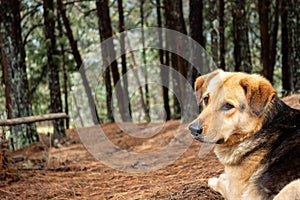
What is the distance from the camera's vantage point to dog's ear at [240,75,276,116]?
12.2ft

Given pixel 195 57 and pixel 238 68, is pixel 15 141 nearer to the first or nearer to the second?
pixel 195 57

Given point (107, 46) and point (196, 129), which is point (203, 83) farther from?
point (107, 46)

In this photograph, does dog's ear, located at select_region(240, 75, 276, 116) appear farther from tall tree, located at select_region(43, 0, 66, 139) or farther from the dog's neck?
tall tree, located at select_region(43, 0, 66, 139)

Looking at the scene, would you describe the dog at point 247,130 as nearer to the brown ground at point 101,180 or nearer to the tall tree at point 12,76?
the brown ground at point 101,180

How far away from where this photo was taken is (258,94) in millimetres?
3762

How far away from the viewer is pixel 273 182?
11.3 feet

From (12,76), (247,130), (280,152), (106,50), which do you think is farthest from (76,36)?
(280,152)

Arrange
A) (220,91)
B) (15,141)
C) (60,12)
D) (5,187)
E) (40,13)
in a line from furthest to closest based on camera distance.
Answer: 1. (40,13)
2. (60,12)
3. (15,141)
4. (5,187)
5. (220,91)

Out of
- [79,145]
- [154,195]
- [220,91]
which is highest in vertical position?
[220,91]

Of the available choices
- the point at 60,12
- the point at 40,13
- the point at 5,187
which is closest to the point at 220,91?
the point at 5,187

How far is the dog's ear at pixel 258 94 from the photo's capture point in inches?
147

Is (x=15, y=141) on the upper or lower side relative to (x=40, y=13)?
lower

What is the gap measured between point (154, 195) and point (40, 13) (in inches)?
694

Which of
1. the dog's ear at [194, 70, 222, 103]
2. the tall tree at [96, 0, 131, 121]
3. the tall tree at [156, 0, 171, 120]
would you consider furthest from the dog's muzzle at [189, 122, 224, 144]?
the tall tree at [156, 0, 171, 120]
